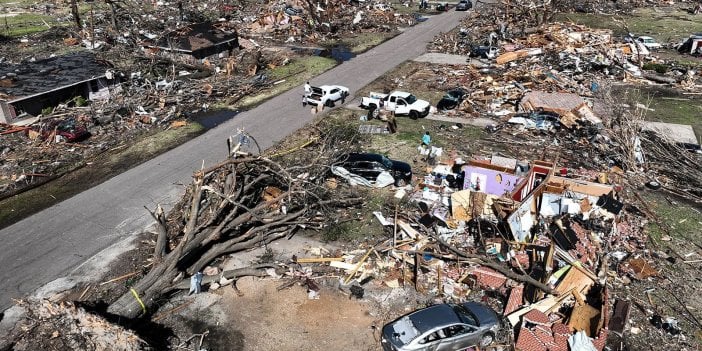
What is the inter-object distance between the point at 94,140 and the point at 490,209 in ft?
65.4

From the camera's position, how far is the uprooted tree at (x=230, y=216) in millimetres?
13266

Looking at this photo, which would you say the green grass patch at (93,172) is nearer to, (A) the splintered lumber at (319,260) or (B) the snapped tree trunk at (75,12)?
(A) the splintered lumber at (319,260)

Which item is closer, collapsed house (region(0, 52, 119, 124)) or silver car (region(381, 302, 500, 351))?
silver car (region(381, 302, 500, 351))

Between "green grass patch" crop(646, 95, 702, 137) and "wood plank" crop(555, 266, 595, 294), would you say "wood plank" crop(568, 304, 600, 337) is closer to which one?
"wood plank" crop(555, 266, 595, 294)

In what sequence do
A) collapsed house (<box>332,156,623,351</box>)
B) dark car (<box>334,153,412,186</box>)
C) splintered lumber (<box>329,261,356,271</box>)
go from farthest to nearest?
dark car (<box>334,153,412,186</box>) < splintered lumber (<box>329,261,356,271</box>) < collapsed house (<box>332,156,623,351</box>)

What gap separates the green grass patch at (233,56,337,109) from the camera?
28859 millimetres

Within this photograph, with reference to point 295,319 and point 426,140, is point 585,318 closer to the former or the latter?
point 295,319

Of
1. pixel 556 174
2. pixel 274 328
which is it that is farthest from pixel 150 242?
pixel 556 174

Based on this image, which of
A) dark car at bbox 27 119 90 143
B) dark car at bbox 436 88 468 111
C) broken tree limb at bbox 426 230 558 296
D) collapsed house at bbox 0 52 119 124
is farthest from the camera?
dark car at bbox 436 88 468 111

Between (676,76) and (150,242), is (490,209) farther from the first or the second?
(676,76)

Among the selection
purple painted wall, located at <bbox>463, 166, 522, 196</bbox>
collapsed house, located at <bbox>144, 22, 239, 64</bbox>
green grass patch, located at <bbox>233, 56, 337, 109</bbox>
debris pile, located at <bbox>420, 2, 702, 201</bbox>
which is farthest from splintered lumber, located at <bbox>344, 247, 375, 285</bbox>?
collapsed house, located at <bbox>144, 22, 239, 64</bbox>

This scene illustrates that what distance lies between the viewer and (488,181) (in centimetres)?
1706

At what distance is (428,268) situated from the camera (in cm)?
1401

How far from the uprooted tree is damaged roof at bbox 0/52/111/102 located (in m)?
15.0
